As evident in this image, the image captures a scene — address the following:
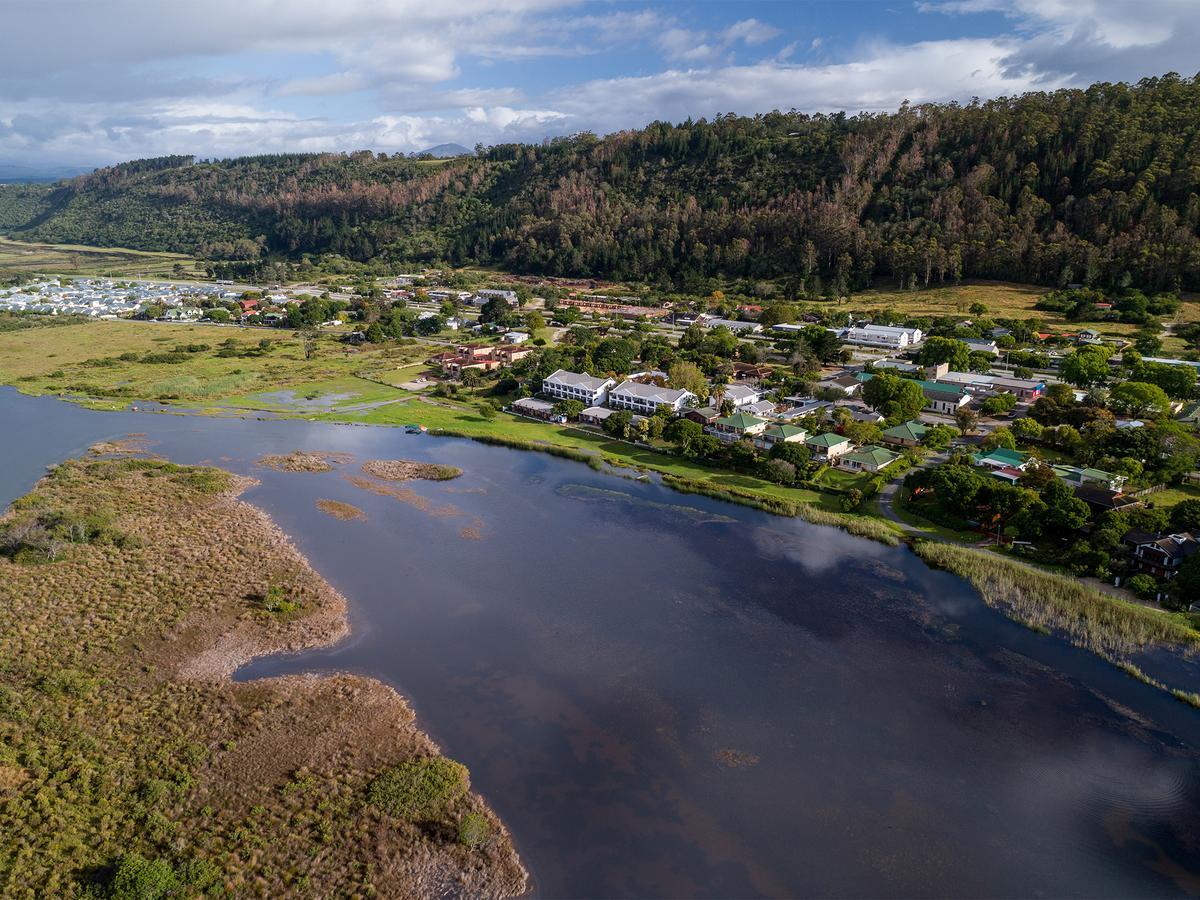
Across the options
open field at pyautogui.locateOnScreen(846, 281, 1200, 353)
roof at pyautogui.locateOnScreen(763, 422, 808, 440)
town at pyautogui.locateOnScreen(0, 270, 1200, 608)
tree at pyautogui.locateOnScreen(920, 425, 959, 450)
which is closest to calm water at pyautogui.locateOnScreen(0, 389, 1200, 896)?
town at pyautogui.locateOnScreen(0, 270, 1200, 608)

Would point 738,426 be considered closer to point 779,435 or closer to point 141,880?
point 779,435

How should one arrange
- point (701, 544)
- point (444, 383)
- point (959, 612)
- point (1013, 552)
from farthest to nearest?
point (444, 383), point (701, 544), point (1013, 552), point (959, 612)

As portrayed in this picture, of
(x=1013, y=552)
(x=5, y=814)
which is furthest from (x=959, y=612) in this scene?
(x=5, y=814)

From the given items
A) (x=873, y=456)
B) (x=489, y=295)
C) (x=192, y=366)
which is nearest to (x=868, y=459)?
(x=873, y=456)

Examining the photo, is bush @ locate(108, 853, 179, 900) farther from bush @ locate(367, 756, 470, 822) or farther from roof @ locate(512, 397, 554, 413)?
roof @ locate(512, 397, 554, 413)

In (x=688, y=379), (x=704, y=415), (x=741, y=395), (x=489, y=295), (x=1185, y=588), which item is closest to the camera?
(x=1185, y=588)

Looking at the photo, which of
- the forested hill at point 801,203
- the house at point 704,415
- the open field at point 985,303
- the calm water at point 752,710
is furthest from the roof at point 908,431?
the forested hill at point 801,203

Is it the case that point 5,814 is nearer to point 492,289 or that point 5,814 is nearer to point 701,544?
point 701,544

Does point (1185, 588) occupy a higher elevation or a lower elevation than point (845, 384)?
lower
